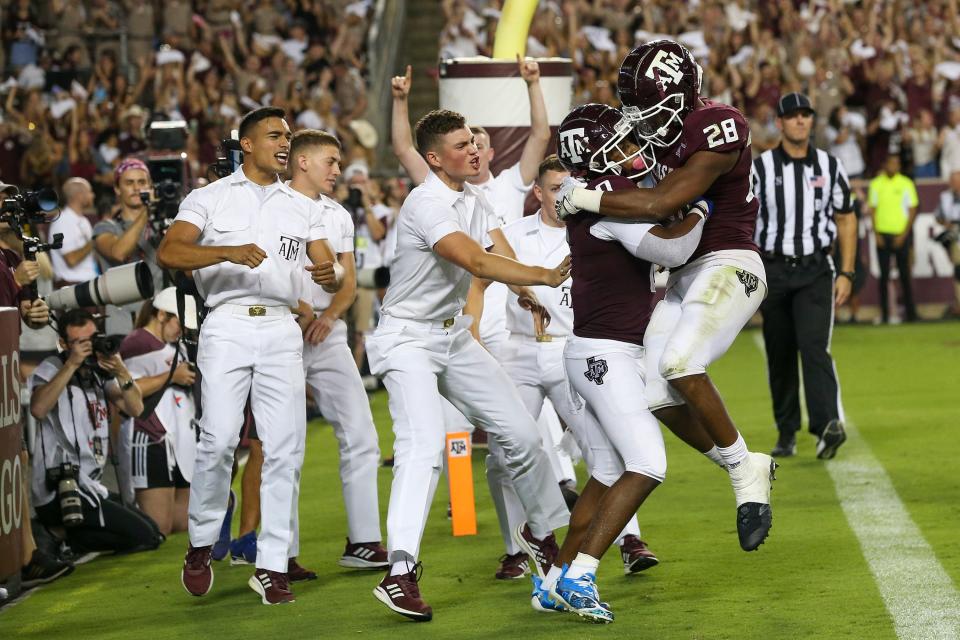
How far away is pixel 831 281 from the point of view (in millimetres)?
9773

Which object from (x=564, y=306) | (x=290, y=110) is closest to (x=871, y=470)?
(x=564, y=306)

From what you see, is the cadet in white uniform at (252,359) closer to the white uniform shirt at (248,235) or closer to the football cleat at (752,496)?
the white uniform shirt at (248,235)

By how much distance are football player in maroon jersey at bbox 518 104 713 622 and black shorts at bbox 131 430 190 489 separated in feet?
10.1

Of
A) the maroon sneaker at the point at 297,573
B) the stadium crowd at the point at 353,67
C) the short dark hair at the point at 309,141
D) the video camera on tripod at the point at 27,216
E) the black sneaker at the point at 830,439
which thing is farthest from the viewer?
the stadium crowd at the point at 353,67

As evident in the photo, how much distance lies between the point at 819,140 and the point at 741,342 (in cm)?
440

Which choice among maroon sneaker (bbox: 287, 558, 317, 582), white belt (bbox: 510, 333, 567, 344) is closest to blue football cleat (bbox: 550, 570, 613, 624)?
maroon sneaker (bbox: 287, 558, 317, 582)

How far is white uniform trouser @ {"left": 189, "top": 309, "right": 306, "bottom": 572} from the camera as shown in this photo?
21.6ft

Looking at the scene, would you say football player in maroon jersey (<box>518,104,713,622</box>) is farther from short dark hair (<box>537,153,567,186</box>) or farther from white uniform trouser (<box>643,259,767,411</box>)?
short dark hair (<box>537,153,567,186</box>)

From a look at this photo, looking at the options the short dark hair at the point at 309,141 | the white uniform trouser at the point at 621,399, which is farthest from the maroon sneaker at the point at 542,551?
the short dark hair at the point at 309,141

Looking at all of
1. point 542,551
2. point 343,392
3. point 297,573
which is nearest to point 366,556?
point 297,573

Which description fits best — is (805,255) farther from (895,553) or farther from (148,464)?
(148,464)

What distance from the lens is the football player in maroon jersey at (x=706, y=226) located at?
5812 mm

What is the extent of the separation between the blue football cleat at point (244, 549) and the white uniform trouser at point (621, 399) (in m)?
→ 2.23

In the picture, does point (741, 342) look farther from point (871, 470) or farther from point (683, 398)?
point (683, 398)
